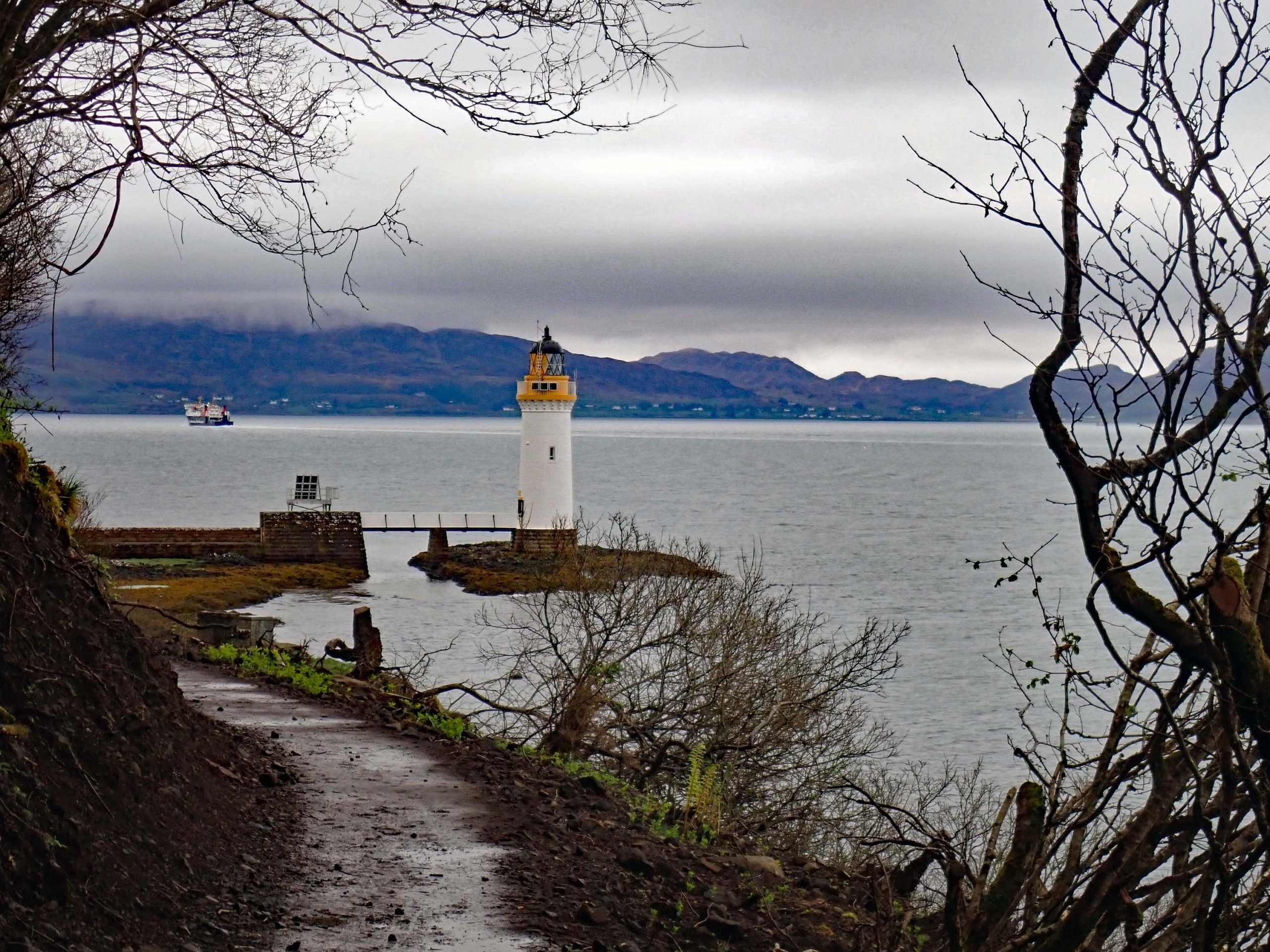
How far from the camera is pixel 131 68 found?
5.73m

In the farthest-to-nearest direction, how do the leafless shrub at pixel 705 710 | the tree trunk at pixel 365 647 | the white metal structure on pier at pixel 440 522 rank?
the white metal structure on pier at pixel 440 522 → the tree trunk at pixel 365 647 → the leafless shrub at pixel 705 710

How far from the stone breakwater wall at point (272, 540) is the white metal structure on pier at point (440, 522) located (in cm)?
497

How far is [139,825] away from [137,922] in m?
0.94

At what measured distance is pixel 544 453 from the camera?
208ft

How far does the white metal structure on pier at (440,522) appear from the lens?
7031 cm

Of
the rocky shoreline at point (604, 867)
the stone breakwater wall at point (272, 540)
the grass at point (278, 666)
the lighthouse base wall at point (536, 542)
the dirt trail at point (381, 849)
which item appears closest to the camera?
the dirt trail at point (381, 849)

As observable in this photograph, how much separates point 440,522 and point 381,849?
61.4 metres

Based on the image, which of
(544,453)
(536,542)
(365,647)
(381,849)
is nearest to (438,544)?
(536,542)

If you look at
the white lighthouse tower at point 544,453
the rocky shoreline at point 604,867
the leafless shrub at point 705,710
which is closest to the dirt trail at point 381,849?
the rocky shoreline at point 604,867

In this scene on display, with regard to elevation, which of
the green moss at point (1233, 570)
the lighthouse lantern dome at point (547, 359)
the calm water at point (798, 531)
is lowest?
the calm water at point (798, 531)

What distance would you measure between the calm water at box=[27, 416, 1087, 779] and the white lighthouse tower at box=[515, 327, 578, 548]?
589 cm

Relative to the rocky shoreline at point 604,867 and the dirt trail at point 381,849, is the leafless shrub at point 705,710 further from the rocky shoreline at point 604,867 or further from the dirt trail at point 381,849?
the dirt trail at point 381,849

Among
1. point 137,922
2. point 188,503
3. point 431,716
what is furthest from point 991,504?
point 137,922

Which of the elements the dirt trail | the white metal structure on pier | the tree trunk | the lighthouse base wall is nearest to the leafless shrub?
the tree trunk
